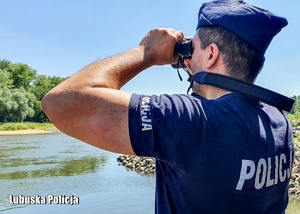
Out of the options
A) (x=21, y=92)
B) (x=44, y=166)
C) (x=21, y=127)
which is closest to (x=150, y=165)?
(x=44, y=166)

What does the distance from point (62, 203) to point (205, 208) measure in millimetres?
10247

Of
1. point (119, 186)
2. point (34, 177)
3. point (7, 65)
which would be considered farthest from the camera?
point (7, 65)

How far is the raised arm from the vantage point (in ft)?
3.56

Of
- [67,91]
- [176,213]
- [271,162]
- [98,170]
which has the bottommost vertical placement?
[98,170]

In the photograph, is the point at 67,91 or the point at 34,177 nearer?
the point at 67,91

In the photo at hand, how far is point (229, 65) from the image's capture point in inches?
48.3

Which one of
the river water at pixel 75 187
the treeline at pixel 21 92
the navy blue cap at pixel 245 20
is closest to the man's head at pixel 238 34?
the navy blue cap at pixel 245 20

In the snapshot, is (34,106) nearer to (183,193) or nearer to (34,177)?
(34,177)

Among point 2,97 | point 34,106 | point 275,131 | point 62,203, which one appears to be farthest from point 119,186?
point 34,106

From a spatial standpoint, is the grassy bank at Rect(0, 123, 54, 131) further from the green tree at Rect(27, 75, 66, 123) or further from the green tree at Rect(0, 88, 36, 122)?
the green tree at Rect(27, 75, 66, 123)

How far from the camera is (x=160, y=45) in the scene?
1.40 m

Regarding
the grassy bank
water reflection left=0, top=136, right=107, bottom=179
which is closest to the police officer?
water reflection left=0, top=136, right=107, bottom=179

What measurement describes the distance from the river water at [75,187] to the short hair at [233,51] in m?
8.44

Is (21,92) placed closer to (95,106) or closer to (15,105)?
(15,105)
